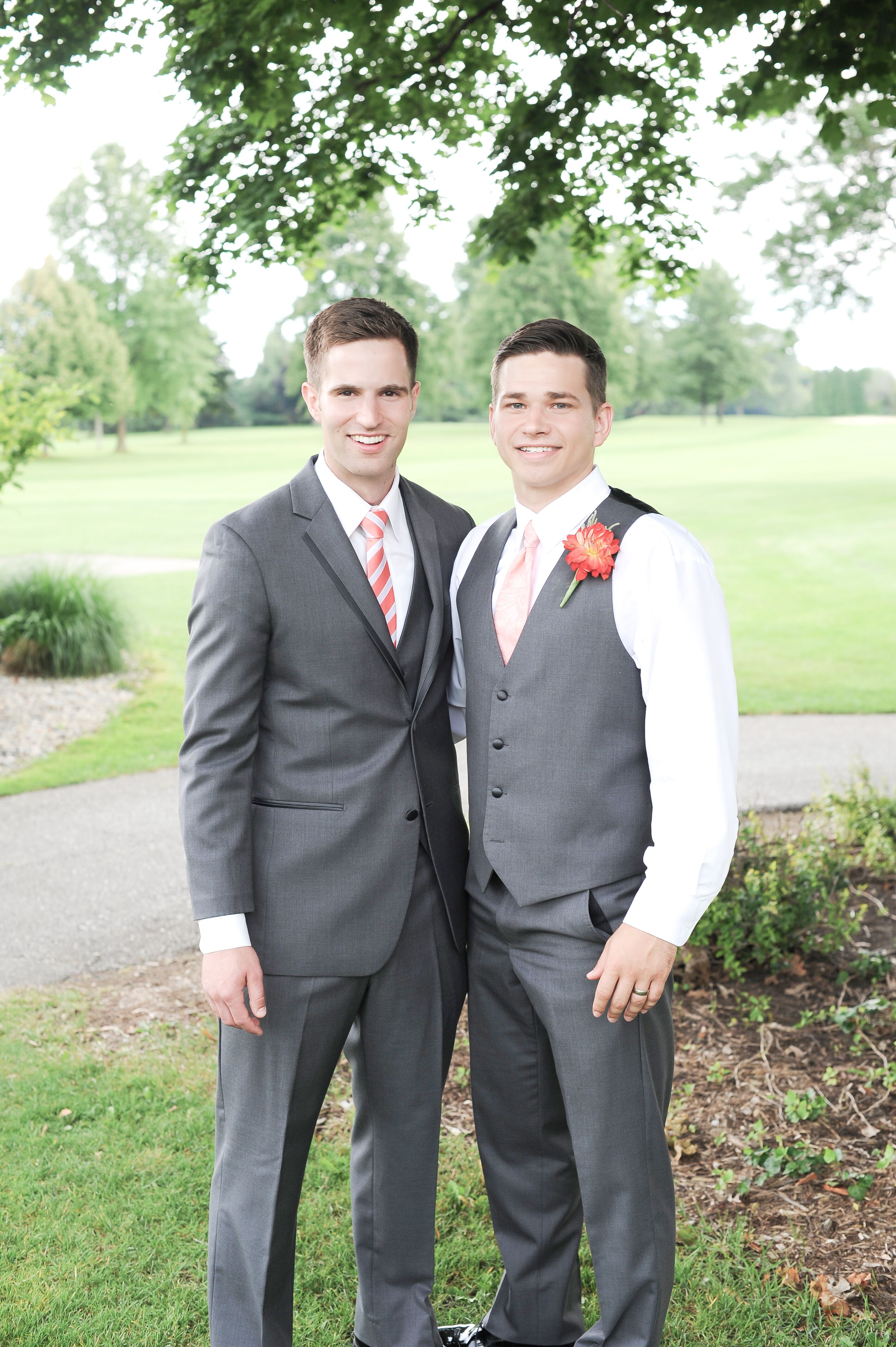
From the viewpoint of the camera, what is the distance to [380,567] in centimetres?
269

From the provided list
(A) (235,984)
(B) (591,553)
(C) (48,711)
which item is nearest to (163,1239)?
(A) (235,984)

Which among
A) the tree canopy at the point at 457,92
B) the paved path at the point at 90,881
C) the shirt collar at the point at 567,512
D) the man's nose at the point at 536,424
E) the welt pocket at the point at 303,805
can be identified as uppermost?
the tree canopy at the point at 457,92

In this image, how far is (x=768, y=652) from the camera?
13.8 metres

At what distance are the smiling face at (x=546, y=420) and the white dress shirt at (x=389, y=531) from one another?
30 cm

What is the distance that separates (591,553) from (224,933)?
3.92 feet

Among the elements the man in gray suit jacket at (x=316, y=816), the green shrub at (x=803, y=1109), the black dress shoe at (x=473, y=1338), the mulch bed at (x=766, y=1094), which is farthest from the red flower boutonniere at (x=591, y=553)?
the green shrub at (x=803, y=1109)

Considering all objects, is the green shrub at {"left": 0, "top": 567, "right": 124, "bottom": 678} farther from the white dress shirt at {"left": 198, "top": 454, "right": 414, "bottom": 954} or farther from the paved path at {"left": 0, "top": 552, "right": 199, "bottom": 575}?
the white dress shirt at {"left": 198, "top": 454, "right": 414, "bottom": 954}

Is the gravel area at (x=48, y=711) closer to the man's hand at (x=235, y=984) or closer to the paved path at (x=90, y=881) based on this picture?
the paved path at (x=90, y=881)

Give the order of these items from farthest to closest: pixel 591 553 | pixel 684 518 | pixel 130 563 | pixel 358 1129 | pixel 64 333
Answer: pixel 64 333, pixel 684 518, pixel 130 563, pixel 358 1129, pixel 591 553

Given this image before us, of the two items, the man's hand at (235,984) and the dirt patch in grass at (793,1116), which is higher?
the man's hand at (235,984)

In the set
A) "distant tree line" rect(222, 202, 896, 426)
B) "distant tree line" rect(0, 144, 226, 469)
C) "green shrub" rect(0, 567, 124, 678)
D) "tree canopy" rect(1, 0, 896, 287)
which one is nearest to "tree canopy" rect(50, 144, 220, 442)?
"distant tree line" rect(0, 144, 226, 469)

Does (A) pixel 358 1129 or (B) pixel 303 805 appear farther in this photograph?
(A) pixel 358 1129

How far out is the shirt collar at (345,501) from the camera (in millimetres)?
2656

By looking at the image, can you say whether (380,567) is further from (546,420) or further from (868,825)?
(868,825)
